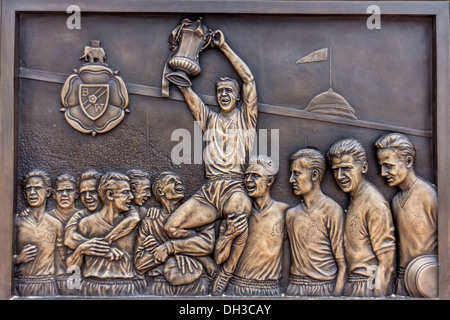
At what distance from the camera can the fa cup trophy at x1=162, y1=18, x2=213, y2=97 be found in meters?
4.49

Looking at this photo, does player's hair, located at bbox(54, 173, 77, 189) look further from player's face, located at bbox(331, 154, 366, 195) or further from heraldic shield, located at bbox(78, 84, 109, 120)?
player's face, located at bbox(331, 154, 366, 195)

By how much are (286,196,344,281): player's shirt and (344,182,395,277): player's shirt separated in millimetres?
86

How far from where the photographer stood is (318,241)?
4.41 m

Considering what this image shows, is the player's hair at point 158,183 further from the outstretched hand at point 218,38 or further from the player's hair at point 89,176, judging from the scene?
the outstretched hand at point 218,38

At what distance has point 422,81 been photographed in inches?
180

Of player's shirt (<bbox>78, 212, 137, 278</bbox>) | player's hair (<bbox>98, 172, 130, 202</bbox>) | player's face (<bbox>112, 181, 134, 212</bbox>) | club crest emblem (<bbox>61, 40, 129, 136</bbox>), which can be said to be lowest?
player's shirt (<bbox>78, 212, 137, 278</bbox>)

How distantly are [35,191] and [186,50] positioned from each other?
2.03 meters

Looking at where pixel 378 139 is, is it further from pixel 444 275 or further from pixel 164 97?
pixel 164 97

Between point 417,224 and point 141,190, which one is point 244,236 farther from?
point 417,224

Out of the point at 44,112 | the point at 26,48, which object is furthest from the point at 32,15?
the point at 44,112

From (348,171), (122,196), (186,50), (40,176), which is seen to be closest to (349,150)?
(348,171)

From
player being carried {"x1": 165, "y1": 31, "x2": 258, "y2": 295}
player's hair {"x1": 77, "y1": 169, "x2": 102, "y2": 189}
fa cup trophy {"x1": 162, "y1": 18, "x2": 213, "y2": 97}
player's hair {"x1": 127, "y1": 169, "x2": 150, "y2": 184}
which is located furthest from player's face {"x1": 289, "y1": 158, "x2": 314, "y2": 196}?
player's hair {"x1": 77, "y1": 169, "x2": 102, "y2": 189}

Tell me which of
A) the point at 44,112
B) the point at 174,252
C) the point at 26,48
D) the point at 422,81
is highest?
the point at 26,48

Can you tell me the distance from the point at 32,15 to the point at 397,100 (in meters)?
3.78
